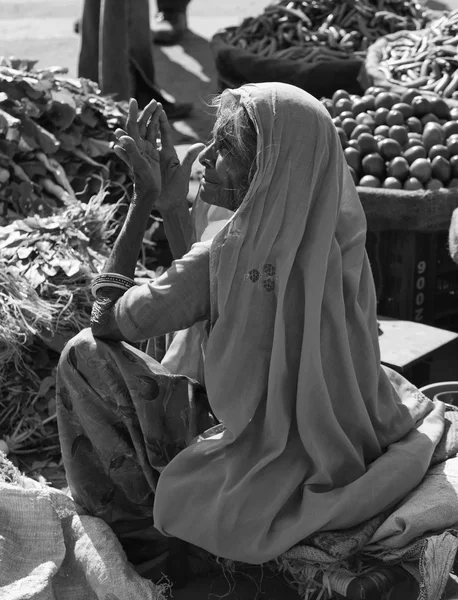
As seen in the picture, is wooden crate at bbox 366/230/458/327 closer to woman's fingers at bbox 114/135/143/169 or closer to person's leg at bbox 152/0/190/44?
woman's fingers at bbox 114/135/143/169

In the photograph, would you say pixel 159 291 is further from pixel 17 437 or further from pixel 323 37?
pixel 323 37

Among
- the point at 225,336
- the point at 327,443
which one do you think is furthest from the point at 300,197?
the point at 327,443

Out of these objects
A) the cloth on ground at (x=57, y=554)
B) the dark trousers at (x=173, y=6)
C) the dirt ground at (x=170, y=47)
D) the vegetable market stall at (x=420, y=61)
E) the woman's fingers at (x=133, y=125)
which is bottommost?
the dirt ground at (x=170, y=47)

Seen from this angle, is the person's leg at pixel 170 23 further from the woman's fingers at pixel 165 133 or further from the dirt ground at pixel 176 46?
the woman's fingers at pixel 165 133

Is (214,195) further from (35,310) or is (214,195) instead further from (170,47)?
(170,47)

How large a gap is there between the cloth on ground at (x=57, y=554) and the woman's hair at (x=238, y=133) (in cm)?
92

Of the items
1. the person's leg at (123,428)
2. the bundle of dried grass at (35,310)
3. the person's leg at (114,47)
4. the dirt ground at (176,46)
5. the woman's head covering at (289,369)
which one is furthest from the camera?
the dirt ground at (176,46)

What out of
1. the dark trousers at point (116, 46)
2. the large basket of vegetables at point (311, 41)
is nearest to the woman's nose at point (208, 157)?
the dark trousers at point (116, 46)

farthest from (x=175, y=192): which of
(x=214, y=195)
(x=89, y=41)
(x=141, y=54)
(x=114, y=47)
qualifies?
(x=141, y=54)

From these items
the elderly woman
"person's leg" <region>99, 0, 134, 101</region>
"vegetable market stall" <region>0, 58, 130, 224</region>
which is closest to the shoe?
"person's leg" <region>99, 0, 134, 101</region>

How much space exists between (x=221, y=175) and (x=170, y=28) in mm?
7661

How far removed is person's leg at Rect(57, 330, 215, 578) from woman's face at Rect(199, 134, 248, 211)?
413mm

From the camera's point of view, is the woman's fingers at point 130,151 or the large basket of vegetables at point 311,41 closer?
the woman's fingers at point 130,151

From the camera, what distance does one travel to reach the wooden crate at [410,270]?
3.52 meters
